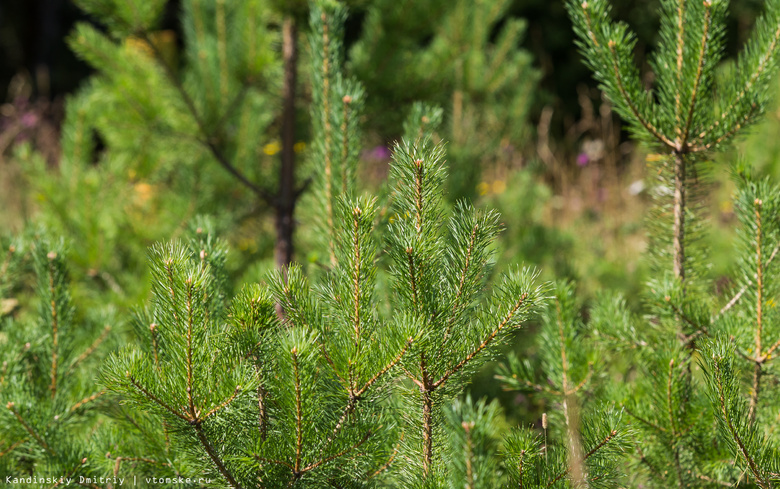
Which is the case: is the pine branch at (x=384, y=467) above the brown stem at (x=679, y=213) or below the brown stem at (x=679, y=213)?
below

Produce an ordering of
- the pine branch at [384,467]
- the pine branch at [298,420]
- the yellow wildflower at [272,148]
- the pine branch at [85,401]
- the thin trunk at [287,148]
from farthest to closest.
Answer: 1. the yellow wildflower at [272,148]
2. the thin trunk at [287,148]
3. the pine branch at [85,401]
4. the pine branch at [384,467]
5. the pine branch at [298,420]

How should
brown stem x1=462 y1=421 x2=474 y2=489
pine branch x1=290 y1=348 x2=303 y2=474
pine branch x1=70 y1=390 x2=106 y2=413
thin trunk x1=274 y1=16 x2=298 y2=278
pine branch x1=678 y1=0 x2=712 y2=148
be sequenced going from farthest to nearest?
thin trunk x1=274 y1=16 x2=298 y2=278
pine branch x1=70 y1=390 x2=106 y2=413
pine branch x1=678 y1=0 x2=712 y2=148
pine branch x1=290 y1=348 x2=303 y2=474
brown stem x1=462 y1=421 x2=474 y2=489

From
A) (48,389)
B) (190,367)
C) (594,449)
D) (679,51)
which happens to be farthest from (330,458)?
(679,51)

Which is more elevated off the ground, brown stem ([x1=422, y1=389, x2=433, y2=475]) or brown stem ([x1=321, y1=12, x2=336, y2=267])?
brown stem ([x1=321, y1=12, x2=336, y2=267])

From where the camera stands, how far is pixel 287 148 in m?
1.83

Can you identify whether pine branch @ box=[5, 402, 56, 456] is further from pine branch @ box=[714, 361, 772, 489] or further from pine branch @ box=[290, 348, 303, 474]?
pine branch @ box=[714, 361, 772, 489]

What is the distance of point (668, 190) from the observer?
1177 mm

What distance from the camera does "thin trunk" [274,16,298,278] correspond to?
1.78 m

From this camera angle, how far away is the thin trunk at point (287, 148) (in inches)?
70.1

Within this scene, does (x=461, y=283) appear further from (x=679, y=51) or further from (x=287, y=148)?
(x=287, y=148)

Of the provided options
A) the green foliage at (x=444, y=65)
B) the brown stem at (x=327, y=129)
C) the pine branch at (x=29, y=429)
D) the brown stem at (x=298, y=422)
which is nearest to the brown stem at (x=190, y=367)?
the brown stem at (x=298, y=422)

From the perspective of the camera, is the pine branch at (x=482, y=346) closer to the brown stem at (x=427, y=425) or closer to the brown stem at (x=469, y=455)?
the brown stem at (x=427, y=425)

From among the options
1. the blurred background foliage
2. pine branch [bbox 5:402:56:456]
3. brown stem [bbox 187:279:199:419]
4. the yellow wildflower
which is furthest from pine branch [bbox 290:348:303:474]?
the yellow wildflower

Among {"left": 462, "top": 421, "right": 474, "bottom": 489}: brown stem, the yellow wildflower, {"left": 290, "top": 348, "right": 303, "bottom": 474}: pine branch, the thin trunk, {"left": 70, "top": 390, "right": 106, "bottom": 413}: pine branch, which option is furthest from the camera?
the yellow wildflower
